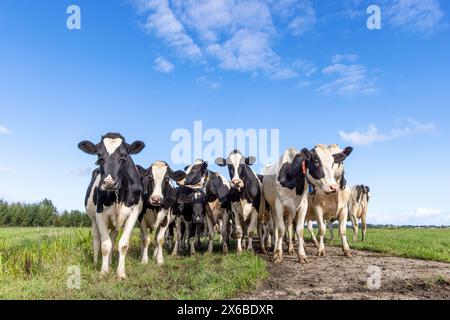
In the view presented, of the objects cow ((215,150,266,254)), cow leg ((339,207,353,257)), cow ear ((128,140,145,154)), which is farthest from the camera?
cow ((215,150,266,254))

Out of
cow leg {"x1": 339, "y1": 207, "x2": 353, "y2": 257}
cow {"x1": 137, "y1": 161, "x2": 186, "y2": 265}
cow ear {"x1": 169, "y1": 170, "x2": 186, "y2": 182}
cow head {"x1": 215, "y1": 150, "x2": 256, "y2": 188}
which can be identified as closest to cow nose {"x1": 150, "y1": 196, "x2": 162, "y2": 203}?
cow {"x1": 137, "y1": 161, "x2": 186, "y2": 265}

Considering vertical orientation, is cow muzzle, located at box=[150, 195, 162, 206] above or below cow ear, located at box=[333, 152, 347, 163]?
below

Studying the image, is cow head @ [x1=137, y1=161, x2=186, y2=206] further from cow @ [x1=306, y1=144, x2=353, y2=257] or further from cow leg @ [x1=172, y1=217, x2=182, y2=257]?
cow @ [x1=306, y1=144, x2=353, y2=257]

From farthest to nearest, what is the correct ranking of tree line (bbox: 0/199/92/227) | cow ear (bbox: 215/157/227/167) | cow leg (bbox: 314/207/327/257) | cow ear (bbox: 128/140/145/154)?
tree line (bbox: 0/199/92/227) < cow ear (bbox: 215/157/227/167) < cow leg (bbox: 314/207/327/257) < cow ear (bbox: 128/140/145/154)

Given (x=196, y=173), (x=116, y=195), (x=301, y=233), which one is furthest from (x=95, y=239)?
(x=301, y=233)

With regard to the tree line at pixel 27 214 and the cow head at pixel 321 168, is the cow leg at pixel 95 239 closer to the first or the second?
the cow head at pixel 321 168

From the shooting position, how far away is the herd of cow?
8.35 metres

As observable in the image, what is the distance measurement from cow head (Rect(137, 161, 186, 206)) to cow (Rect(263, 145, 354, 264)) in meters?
2.79

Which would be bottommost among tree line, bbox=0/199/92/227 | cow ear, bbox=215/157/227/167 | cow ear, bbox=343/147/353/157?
tree line, bbox=0/199/92/227

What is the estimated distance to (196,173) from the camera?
13.3 metres
